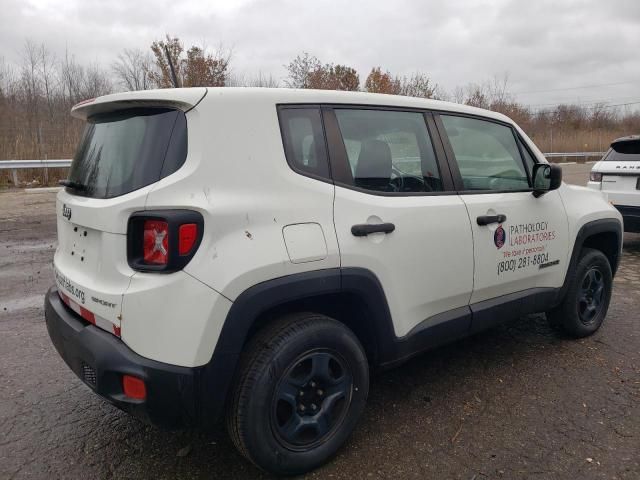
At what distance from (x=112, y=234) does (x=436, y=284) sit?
171 centimetres

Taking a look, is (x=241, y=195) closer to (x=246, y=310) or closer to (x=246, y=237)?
(x=246, y=237)

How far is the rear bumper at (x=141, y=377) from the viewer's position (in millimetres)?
2014

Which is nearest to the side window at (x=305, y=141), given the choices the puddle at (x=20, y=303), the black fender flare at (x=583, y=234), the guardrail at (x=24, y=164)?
the black fender flare at (x=583, y=234)

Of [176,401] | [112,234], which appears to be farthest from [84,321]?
[176,401]

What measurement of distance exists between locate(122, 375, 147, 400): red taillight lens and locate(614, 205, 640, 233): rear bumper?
6808 mm

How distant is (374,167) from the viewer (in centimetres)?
270

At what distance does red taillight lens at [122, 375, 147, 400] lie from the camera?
2.03 metres

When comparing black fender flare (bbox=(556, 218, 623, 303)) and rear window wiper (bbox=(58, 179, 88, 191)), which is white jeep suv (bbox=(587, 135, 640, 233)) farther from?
rear window wiper (bbox=(58, 179, 88, 191))

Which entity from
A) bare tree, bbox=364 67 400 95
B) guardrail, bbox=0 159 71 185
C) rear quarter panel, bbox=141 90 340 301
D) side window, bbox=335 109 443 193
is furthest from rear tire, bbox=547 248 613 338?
bare tree, bbox=364 67 400 95

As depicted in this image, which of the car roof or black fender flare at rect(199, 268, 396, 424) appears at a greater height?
the car roof

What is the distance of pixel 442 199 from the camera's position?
2.89 metres

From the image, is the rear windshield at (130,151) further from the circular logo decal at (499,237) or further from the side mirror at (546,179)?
the side mirror at (546,179)

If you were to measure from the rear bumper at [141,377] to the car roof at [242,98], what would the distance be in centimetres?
107

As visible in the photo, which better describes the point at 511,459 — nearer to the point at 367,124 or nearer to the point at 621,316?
the point at 367,124
